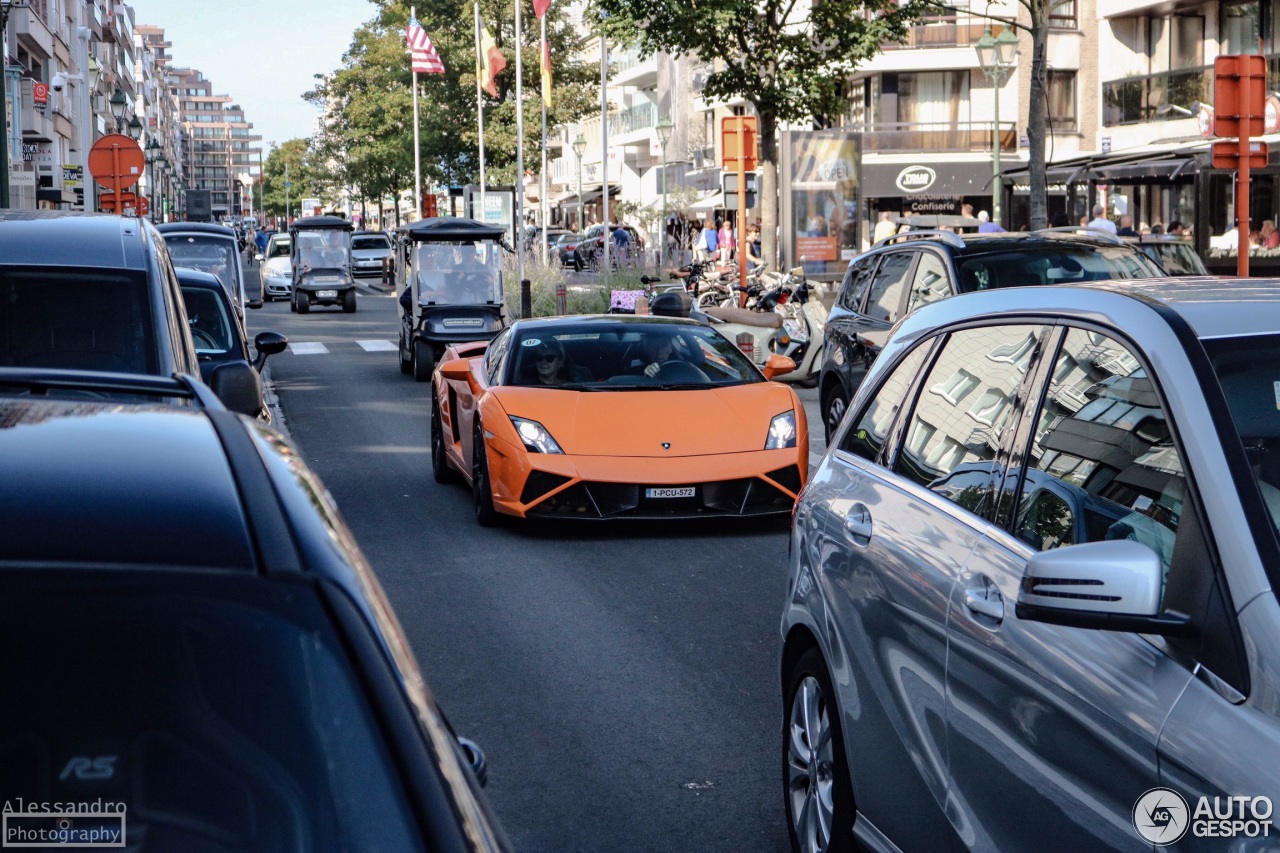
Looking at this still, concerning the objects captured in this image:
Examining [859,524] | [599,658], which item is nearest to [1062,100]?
[599,658]

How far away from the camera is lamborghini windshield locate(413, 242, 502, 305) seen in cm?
2419

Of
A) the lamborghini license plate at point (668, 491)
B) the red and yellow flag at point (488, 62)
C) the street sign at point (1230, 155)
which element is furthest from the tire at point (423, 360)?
the red and yellow flag at point (488, 62)

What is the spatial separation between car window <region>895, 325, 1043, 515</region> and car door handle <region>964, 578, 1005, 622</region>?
29cm

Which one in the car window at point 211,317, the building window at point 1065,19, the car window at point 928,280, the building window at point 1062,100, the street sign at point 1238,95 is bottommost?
the car window at point 211,317

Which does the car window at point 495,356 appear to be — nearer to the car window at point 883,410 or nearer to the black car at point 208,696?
the car window at point 883,410

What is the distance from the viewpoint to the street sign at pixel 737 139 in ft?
81.9

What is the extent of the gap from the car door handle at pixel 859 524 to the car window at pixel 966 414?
139mm

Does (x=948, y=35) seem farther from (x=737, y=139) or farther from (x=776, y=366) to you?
(x=776, y=366)

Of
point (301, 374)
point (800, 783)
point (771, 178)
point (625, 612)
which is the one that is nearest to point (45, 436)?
point (800, 783)

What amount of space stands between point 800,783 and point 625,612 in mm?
3608

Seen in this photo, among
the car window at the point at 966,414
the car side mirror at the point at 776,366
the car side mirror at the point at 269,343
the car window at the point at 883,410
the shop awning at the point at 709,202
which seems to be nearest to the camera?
the car window at the point at 966,414

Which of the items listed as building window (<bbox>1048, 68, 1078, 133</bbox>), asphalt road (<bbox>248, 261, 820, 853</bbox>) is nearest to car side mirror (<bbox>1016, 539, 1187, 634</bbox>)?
asphalt road (<bbox>248, 261, 820, 853</bbox>)

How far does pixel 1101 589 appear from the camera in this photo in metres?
2.80

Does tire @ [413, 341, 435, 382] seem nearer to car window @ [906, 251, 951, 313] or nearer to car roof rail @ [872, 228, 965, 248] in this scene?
car roof rail @ [872, 228, 965, 248]
